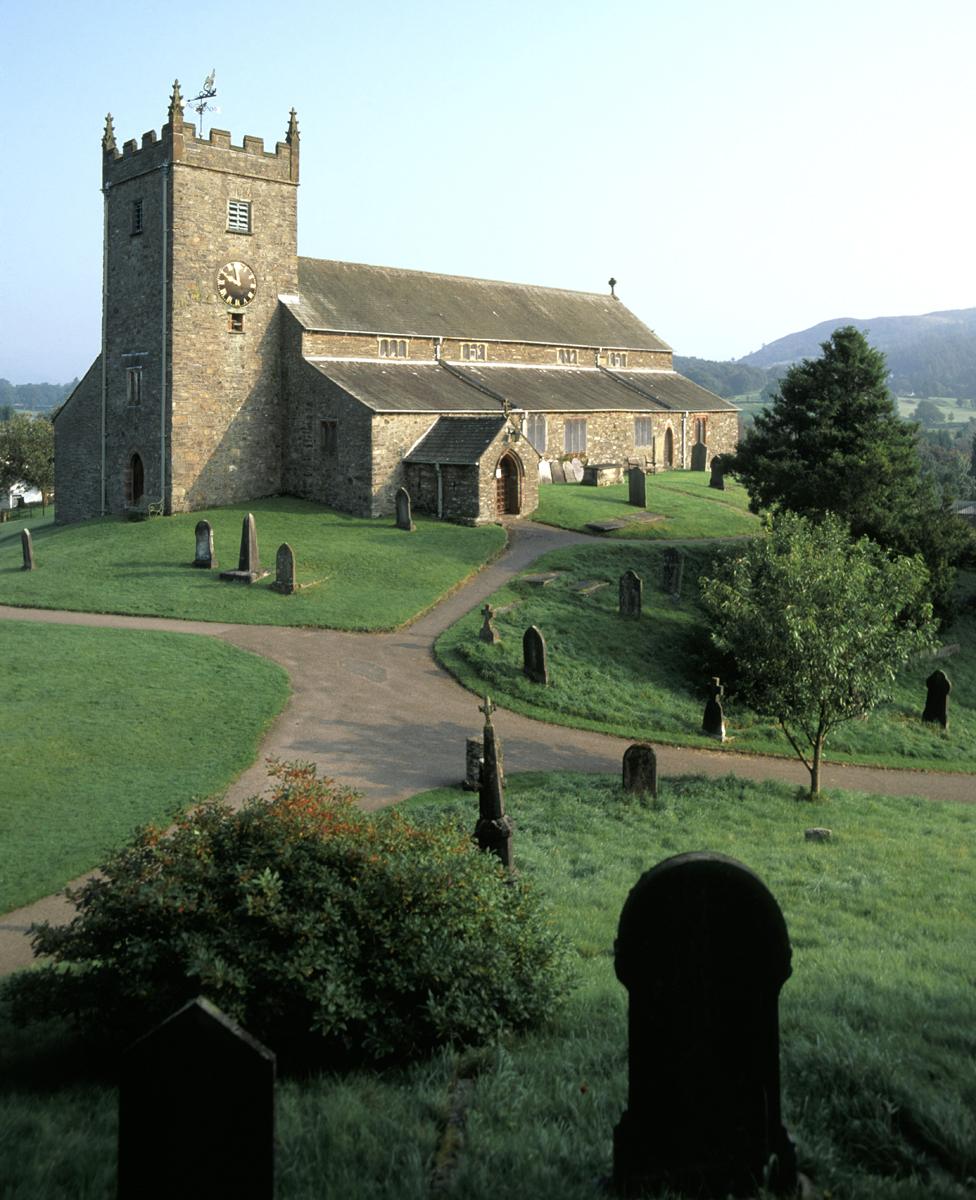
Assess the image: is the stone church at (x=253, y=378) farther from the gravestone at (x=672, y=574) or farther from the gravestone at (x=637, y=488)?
the gravestone at (x=672, y=574)

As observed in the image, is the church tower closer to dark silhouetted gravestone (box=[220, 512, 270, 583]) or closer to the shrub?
dark silhouetted gravestone (box=[220, 512, 270, 583])

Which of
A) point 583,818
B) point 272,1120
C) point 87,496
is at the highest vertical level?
point 87,496

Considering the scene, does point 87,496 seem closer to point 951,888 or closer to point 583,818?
point 583,818

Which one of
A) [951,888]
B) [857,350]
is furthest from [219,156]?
[951,888]

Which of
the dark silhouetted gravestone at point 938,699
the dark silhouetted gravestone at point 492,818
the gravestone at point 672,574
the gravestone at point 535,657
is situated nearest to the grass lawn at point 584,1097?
the dark silhouetted gravestone at point 492,818

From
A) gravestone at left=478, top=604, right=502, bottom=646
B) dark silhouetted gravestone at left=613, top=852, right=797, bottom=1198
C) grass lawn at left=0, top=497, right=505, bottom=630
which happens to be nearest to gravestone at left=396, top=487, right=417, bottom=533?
grass lawn at left=0, top=497, right=505, bottom=630

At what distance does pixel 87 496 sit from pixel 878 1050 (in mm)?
45384

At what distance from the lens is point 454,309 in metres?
51.9

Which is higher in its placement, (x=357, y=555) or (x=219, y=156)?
(x=219, y=156)

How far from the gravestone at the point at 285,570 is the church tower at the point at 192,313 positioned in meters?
11.7

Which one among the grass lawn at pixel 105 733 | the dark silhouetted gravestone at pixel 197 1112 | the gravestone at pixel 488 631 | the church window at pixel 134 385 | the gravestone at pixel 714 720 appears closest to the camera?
the dark silhouetted gravestone at pixel 197 1112

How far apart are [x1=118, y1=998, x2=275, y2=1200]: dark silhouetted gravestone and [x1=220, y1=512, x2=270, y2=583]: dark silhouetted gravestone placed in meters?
28.7

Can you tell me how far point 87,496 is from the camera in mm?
46469

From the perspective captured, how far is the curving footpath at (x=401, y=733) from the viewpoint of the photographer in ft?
63.9
